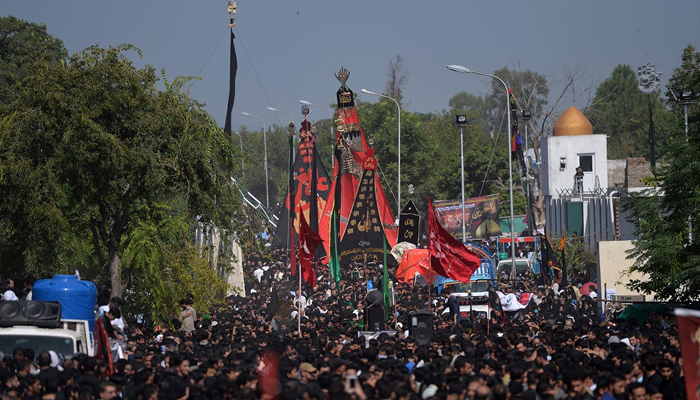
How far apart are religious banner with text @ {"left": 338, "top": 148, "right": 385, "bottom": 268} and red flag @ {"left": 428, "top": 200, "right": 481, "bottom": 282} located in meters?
9.45

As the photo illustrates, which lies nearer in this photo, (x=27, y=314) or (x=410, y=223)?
(x=27, y=314)

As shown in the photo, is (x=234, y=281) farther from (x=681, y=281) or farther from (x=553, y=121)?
(x=553, y=121)

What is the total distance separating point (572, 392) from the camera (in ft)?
29.9

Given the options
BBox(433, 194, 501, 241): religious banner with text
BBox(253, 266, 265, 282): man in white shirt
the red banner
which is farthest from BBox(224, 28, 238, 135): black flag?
BBox(433, 194, 501, 241): religious banner with text

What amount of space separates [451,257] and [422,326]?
3.82 m

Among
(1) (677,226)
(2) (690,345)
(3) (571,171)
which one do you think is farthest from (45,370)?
(3) (571,171)

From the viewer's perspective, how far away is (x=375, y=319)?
19.0 m

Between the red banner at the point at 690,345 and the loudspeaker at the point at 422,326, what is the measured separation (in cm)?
911

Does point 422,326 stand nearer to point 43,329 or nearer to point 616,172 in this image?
point 43,329

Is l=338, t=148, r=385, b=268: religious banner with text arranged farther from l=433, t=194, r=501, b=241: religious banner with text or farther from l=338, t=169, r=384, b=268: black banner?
l=433, t=194, r=501, b=241: religious banner with text

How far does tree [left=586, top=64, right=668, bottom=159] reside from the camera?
258 ft

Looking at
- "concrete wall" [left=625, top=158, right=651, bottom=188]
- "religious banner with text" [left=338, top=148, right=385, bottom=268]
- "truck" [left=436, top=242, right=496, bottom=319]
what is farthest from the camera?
"concrete wall" [left=625, top=158, right=651, bottom=188]

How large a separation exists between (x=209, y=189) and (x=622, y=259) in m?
12.4

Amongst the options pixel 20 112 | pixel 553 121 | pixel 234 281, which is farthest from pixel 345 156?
pixel 553 121
